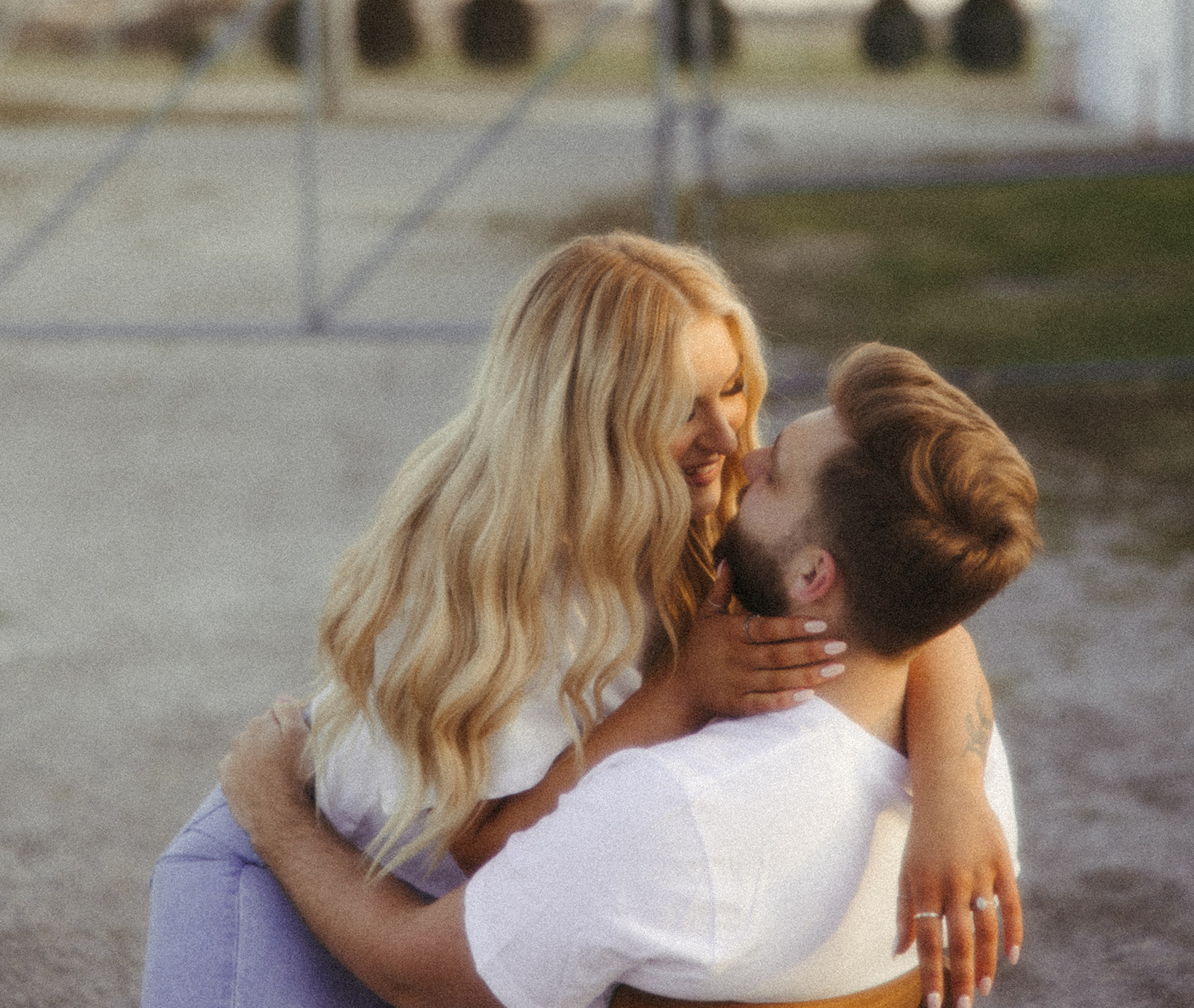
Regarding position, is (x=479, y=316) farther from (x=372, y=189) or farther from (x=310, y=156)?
(x=372, y=189)

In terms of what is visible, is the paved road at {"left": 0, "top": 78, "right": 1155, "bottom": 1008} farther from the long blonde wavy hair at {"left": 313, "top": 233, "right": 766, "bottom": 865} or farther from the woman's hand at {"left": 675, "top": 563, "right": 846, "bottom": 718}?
the woman's hand at {"left": 675, "top": 563, "right": 846, "bottom": 718}

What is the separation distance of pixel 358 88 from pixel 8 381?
408 inches

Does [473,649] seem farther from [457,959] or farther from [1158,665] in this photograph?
[1158,665]

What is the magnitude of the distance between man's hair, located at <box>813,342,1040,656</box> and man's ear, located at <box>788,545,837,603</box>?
0.01 metres

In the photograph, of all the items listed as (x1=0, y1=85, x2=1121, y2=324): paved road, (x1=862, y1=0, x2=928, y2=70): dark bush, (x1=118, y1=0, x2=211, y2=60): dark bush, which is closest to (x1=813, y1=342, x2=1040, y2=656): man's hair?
(x1=0, y1=85, x2=1121, y2=324): paved road

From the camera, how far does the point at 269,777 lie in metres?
2.05

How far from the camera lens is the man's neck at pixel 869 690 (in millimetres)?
1647

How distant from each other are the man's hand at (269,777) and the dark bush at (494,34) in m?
14.8

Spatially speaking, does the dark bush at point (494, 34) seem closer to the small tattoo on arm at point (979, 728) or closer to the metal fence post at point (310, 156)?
the metal fence post at point (310, 156)

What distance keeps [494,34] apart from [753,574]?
15.7 metres

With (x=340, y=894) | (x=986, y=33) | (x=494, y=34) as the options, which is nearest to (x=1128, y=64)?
(x=986, y=33)

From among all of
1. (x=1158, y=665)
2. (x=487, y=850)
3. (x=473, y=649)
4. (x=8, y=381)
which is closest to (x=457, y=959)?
(x=487, y=850)

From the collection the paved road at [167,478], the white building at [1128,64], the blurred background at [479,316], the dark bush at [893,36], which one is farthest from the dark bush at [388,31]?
the white building at [1128,64]

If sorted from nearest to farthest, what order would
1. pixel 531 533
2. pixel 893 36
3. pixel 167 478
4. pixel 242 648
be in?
pixel 531 533, pixel 242 648, pixel 167 478, pixel 893 36
